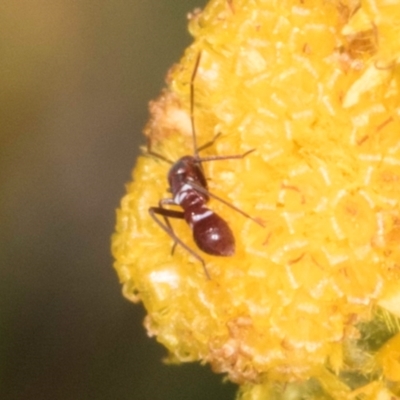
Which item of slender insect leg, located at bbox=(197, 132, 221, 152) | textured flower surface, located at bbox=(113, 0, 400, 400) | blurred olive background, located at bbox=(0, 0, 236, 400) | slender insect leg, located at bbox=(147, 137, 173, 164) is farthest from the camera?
blurred olive background, located at bbox=(0, 0, 236, 400)

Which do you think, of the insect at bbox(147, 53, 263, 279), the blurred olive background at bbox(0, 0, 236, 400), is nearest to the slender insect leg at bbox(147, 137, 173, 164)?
the insect at bbox(147, 53, 263, 279)

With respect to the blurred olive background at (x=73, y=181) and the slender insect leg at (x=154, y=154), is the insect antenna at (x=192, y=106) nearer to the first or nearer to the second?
the slender insect leg at (x=154, y=154)

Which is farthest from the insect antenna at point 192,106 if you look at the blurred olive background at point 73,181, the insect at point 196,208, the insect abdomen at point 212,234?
the blurred olive background at point 73,181

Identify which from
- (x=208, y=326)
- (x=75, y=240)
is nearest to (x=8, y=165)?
(x=75, y=240)

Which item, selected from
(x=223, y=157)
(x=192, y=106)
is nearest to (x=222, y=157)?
(x=223, y=157)

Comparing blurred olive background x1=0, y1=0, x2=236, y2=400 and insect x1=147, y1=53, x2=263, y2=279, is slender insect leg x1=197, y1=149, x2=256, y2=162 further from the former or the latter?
blurred olive background x1=0, y1=0, x2=236, y2=400

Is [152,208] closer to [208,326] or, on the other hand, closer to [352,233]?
[208,326]
